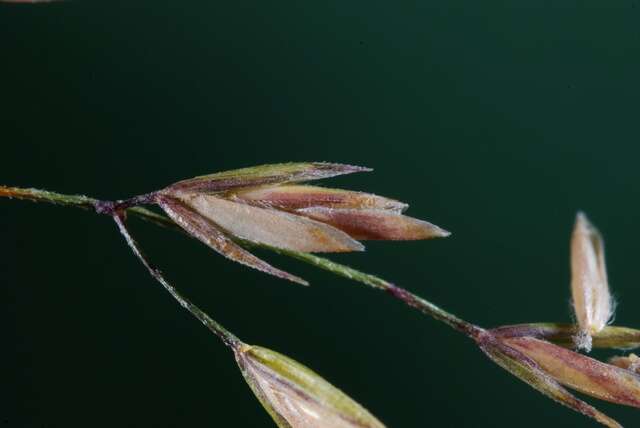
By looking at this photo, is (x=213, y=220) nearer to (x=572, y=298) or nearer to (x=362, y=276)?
(x=362, y=276)

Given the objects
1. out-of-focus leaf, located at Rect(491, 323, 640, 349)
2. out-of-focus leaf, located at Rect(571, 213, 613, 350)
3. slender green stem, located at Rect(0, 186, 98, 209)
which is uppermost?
slender green stem, located at Rect(0, 186, 98, 209)

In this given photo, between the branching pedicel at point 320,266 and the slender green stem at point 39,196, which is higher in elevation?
the slender green stem at point 39,196

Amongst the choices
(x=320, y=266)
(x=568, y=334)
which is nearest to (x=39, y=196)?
(x=320, y=266)

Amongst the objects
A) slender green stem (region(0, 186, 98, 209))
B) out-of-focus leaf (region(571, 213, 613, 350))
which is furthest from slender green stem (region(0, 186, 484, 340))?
out-of-focus leaf (region(571, 213, 613, 350))

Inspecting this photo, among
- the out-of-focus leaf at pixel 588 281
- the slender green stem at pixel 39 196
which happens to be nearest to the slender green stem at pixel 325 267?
the slender green stem at pixel 39 196

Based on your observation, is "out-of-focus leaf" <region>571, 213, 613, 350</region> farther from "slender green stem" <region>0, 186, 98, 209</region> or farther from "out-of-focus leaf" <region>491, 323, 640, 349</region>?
"slender green stem" <region>0, 186, 98, 209</region>

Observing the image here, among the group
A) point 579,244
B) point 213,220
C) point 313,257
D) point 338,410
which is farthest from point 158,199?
point 579,244

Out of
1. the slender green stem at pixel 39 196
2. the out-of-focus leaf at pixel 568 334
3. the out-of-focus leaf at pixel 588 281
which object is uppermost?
the slender green stem at pixel 39 196

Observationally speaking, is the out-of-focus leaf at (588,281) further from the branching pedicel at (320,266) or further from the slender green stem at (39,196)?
the slender green stem at (39,196)
